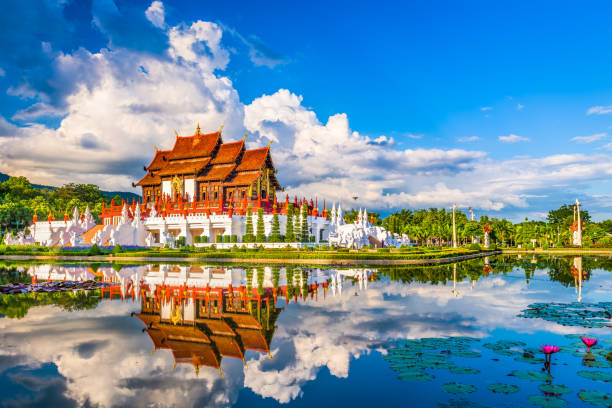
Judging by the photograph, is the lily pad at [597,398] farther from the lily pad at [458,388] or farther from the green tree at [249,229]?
the green tree at [249,229]

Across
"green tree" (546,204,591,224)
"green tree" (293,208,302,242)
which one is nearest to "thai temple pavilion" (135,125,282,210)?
"green tree" (293,208,302,242)

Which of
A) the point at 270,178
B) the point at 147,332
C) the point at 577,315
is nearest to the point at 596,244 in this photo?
the point at 270,178

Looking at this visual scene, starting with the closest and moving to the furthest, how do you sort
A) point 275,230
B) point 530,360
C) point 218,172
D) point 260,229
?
point 530,360 → point 275,230 → point 260,229 → point 218,172

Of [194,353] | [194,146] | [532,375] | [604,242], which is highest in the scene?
[194,146]

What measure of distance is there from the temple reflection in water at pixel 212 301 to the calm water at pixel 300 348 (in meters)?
0.07

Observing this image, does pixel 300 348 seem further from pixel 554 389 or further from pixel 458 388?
pixel 554 389

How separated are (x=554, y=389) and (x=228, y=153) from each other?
45720mm

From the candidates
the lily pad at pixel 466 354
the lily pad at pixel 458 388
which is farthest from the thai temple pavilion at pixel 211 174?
the lily pad at pixel 458 388

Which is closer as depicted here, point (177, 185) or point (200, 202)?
point (200, 202)

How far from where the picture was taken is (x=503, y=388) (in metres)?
6.51

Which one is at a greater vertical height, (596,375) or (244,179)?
(244,179)

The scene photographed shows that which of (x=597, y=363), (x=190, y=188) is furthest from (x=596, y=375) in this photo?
(x=190, y=188)

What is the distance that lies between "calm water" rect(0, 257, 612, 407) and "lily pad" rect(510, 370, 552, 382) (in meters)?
0.03

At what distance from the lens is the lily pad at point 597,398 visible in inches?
234
